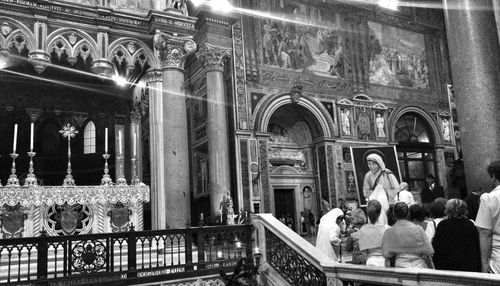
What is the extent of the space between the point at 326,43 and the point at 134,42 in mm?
13713

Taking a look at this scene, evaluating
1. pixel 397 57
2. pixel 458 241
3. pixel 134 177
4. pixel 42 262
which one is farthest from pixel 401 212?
pixel 397 57

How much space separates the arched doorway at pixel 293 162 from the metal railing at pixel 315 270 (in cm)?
1146

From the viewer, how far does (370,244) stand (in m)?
5.22

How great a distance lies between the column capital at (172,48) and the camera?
10070 millimetres

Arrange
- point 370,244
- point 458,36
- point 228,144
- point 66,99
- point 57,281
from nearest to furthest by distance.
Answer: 1. point 370,244
2. point 57,281
3. point 458,36
4. point 66,99
5. point 228,144

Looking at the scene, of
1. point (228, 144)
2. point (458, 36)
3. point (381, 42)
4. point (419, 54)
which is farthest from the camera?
point (419, 54)

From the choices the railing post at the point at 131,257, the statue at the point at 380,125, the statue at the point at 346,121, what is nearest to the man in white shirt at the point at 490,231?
the railing post at the point at 131,257

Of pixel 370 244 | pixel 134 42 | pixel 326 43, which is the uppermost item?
pixel 326 43

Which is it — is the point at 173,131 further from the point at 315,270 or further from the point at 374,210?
the point at 374,210

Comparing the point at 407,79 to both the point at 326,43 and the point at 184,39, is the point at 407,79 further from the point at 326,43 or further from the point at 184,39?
the point at 184,39

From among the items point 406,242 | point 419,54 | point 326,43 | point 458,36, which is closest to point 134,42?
point 458,36

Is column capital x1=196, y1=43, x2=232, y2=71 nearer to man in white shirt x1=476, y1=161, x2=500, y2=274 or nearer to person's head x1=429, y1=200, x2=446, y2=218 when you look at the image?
person's head x1=429, y1=200, x2=446, y2=218

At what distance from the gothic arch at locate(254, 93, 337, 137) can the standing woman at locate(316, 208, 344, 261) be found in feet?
40.2

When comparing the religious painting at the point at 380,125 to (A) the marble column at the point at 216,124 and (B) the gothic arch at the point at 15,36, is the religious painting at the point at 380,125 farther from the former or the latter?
(B) the gothic arch at the point at 15,36
